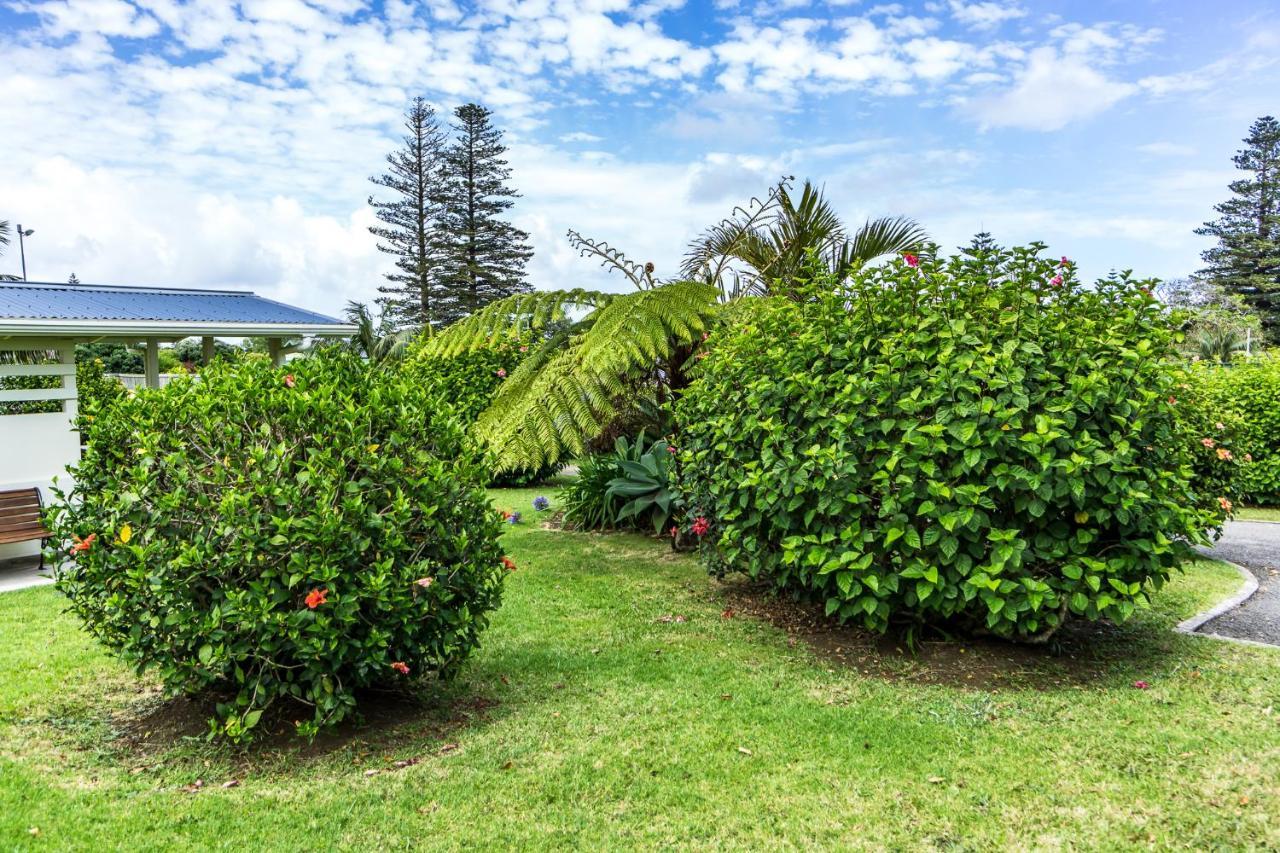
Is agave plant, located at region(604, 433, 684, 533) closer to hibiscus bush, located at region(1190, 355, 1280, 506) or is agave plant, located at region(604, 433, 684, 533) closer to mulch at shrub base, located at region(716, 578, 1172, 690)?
mulch at shrub base, located at region(716, 578, 1172, 690)

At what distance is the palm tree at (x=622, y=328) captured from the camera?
5.98 metres

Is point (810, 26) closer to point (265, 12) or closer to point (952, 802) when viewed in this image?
point (265, 12)

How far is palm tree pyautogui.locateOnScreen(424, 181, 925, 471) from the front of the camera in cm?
598

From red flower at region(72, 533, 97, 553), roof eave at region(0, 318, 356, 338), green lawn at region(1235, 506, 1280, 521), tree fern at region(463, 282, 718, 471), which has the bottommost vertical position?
green lawn at region(1235, 506, 1280, 521)

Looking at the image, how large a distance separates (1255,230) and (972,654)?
40.2 metres

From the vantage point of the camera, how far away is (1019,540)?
3.70 metres

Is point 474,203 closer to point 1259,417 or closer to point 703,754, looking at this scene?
point 1259,417

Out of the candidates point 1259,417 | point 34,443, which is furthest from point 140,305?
point 1259,417

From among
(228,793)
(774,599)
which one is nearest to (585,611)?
(774,599)

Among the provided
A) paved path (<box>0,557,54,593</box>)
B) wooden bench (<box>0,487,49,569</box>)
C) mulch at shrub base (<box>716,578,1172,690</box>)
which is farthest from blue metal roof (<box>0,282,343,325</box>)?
mulch at shrub base (<box>716,578,1172,690</box>)

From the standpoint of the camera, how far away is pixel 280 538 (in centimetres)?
287

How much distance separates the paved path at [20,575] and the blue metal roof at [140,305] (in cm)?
211

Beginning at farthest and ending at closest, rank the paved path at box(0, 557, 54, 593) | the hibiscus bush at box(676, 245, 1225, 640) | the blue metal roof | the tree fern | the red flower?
the blue metal roof
the paved path at box(0, 557, 54, 593)
the tree fern
the hibiscus bush at box(676, 245, 1225, 640)
the red flower

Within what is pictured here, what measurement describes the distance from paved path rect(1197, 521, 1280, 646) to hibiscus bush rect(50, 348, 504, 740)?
443cm
